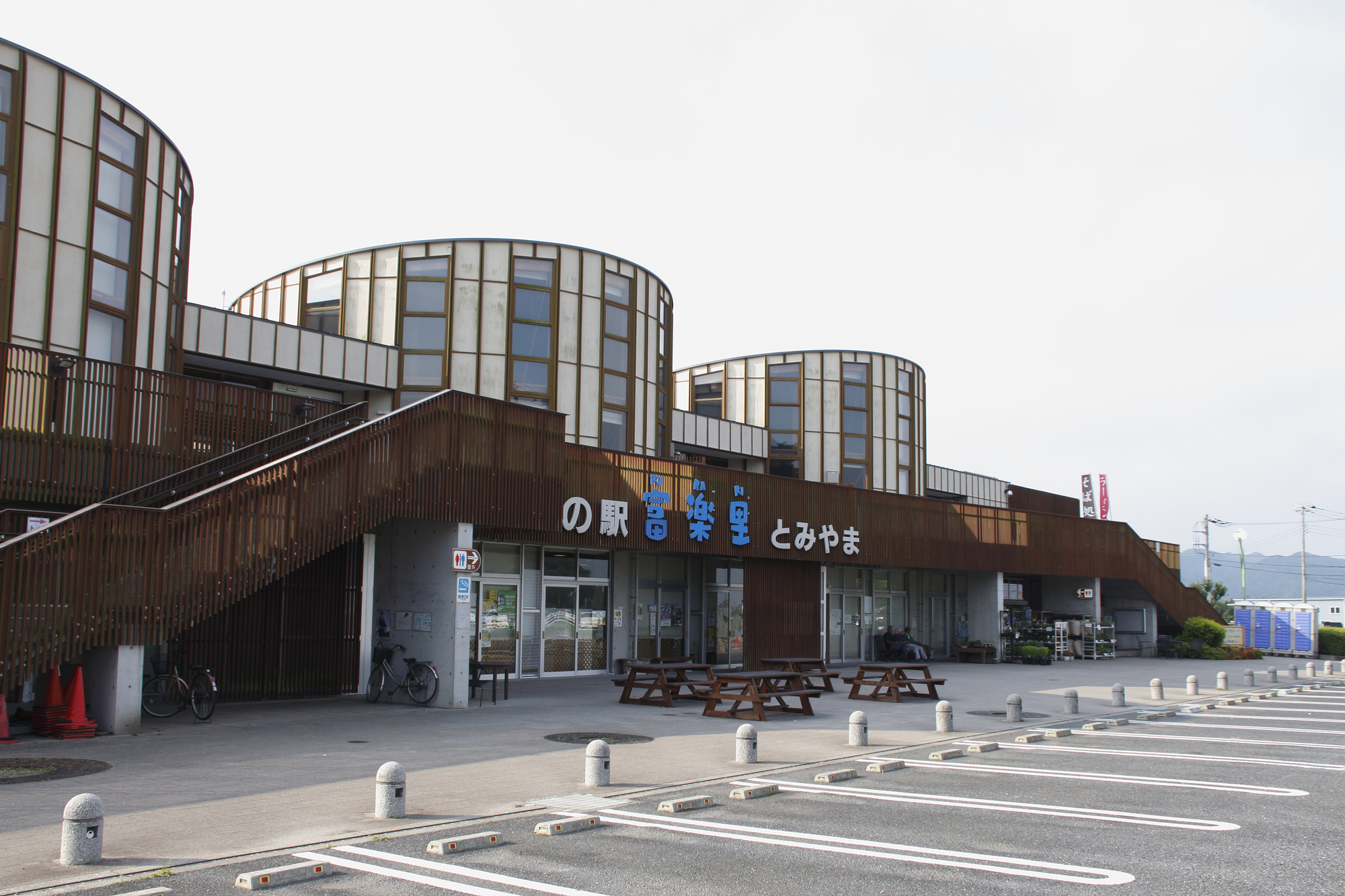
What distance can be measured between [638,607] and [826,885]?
19.8 meters

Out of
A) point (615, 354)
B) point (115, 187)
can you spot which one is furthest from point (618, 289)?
point (115, 187)

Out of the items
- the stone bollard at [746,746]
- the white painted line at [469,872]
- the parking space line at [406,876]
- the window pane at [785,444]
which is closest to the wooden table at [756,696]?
the stone bollard at [746,746]

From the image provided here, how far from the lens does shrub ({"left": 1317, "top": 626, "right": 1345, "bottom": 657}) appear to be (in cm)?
4369

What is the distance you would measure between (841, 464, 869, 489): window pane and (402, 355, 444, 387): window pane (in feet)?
62.7

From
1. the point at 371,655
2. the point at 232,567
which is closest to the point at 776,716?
the point at 371,655

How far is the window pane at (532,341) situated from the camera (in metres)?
26.0

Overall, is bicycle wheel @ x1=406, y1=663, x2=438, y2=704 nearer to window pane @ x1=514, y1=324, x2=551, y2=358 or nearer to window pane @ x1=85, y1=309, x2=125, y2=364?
window pane @ x1=85, y1=309, x2=125, y2=364

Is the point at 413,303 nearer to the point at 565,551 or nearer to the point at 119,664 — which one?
the point at 565,551

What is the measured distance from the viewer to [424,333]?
25828 mm

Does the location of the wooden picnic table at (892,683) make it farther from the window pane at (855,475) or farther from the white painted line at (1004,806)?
the window pane at (855,475)

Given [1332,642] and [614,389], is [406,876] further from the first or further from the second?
[1332,642]

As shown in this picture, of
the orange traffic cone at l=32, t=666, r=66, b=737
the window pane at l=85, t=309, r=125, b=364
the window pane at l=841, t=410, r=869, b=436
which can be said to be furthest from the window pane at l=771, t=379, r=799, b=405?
the orange traffic cone at l=32, t=666, r=66, b=737

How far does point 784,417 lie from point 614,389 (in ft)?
47.7

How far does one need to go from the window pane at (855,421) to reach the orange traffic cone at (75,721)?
3114 cm
